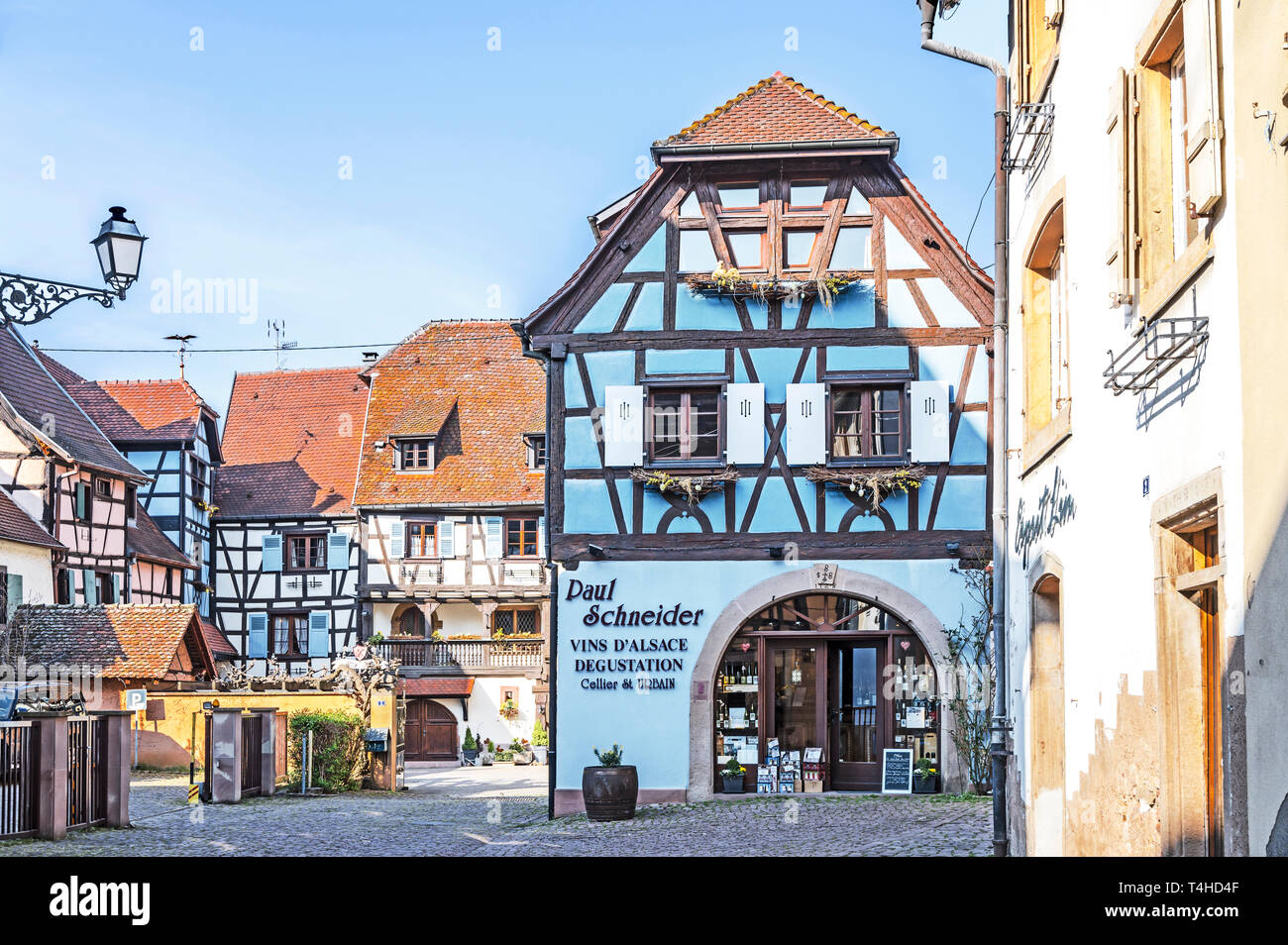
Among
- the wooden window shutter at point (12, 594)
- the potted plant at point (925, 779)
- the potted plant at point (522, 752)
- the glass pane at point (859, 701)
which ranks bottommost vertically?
the potted plant at point (522, 752)

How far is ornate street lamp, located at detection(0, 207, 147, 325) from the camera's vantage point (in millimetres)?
8930

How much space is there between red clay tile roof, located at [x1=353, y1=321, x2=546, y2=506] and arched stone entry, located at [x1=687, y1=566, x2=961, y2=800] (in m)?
19.2

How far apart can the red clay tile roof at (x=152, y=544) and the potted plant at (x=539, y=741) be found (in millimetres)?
9460

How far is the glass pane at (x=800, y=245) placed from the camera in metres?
18.5

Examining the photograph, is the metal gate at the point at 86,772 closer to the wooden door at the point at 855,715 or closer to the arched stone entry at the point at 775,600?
the arched stone entry at the point at 775,600

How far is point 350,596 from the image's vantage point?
38781 millimetres

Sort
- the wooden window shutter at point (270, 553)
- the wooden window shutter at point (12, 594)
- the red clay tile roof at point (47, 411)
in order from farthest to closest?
1. the wooden window shutter at point (270, 553)
2. the red clay tile roof at point (47, 411)
3. the wooden window shutter at point (12, 594)

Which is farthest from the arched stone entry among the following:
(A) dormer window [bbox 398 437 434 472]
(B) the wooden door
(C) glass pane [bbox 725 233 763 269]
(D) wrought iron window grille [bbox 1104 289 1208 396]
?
(A) dormer window [bbox 398 437 434 472]

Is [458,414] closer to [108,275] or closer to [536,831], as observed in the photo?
[536,831]

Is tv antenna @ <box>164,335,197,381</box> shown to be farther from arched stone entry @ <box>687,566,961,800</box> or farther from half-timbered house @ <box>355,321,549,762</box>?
arched stone entry @ <box>687,566,961,800</box>

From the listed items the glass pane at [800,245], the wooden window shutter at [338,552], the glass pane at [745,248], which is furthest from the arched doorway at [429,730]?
the glass pane at [800,245]
